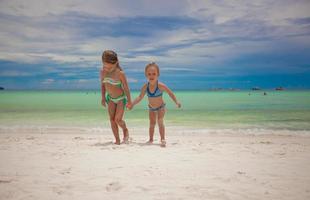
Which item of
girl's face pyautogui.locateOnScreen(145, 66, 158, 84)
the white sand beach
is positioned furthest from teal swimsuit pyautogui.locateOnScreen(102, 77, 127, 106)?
the white sand beach

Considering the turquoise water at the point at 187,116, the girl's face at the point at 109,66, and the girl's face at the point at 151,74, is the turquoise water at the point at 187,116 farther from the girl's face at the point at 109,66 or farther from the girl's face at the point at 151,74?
the girl's face at the point at 109,66

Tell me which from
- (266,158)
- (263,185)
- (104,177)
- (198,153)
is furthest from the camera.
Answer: (198,153)

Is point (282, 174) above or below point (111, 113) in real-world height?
below

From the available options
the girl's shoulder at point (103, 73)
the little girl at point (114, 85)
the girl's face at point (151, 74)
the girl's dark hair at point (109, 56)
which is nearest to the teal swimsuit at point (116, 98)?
the little girl at point (114, 85)

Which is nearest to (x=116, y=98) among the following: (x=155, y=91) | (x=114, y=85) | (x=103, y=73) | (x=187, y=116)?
(x=114, y=85)

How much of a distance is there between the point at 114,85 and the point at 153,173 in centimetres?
275

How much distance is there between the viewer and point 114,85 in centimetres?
586

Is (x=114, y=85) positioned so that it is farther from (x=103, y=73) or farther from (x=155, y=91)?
(x=155, y=91)

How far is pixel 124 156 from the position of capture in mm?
4566

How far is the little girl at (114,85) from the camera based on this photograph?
227 inches

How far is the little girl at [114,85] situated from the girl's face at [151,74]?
1.72 ft

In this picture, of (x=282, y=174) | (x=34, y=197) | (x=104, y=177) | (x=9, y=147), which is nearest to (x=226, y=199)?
(x=282, y=174)

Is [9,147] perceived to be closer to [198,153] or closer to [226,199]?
[198,153]

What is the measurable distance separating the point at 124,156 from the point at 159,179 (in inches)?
52.8
